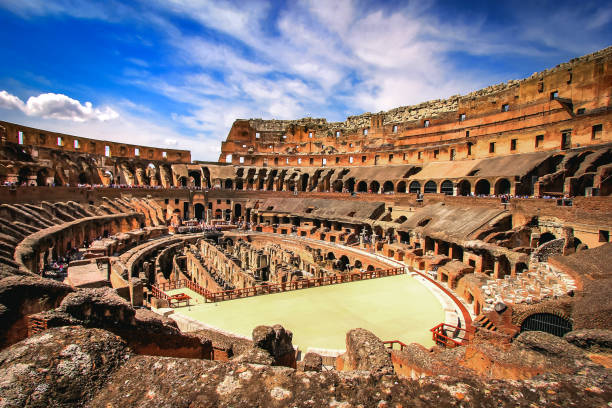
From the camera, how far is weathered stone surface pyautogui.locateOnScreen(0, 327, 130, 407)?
2398mm

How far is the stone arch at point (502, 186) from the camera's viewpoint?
25928 millimetres

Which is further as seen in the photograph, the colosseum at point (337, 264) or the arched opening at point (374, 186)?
the arched opening at point (374, 186)

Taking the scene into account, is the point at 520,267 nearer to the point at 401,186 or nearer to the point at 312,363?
the point at 312,363

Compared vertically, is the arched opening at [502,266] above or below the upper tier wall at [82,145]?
below

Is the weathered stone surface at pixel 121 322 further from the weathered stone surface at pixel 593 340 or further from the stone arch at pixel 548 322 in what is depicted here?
the stone arch at pixel 548 322

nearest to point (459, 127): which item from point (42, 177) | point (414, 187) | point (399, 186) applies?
point (414, 187)

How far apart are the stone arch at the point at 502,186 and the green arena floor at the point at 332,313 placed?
15.8 metres

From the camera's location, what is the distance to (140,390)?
2652mm

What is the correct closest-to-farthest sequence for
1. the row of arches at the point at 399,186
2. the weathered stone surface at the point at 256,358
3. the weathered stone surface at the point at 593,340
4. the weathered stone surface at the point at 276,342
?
the weathered stone surface at the point at 256,358, the weathered stone surface at the point at 593,340, the weathered stone surface at the point at 276,342, the row of arches at the point at 399,186

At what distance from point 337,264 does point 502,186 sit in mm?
16289

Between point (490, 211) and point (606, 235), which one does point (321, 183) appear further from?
point (606, 235)

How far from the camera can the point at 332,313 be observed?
12.2m

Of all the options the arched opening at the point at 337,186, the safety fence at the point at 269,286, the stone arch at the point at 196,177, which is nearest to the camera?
the safety fence at the point at 269,286

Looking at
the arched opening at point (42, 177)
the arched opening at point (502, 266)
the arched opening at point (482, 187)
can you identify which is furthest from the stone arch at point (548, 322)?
the arched opening at point (42, 177)
